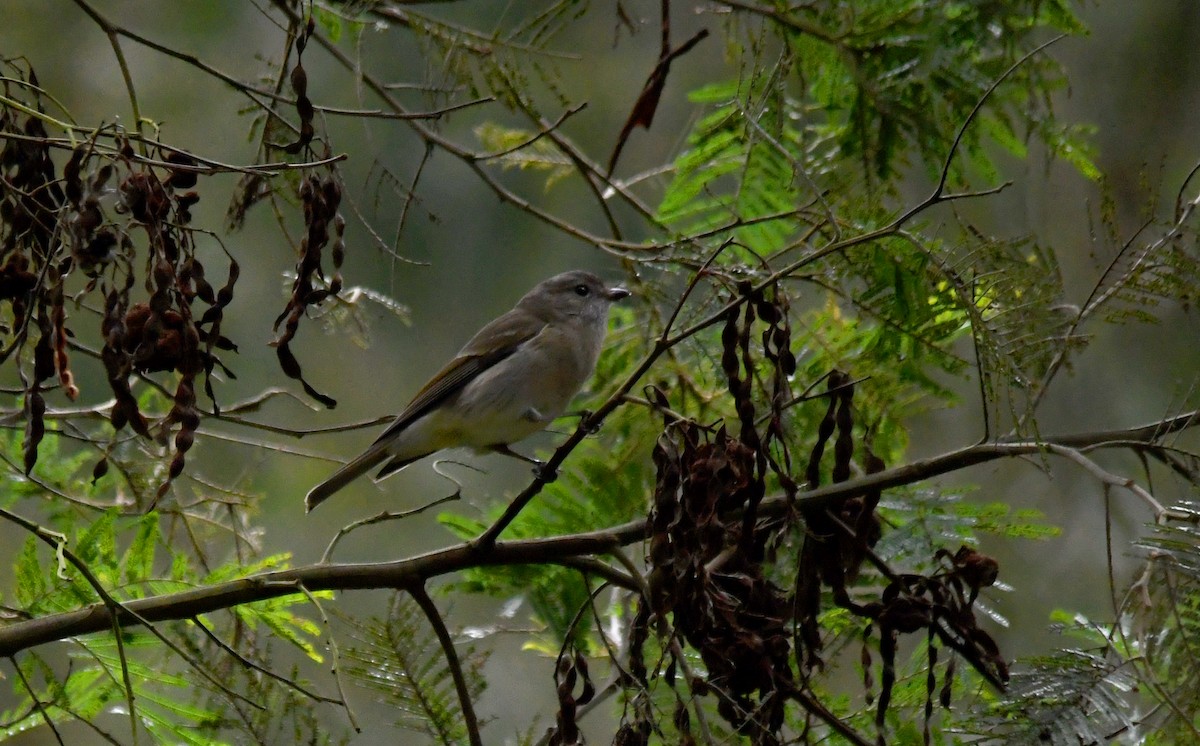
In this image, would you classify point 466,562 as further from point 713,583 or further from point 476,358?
point 476,358

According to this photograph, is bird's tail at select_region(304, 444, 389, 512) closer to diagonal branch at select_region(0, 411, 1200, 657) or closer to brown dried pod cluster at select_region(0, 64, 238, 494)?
diagonal branch at select_region(0, 411, 1200, 657)

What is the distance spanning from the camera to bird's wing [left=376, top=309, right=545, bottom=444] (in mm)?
4699

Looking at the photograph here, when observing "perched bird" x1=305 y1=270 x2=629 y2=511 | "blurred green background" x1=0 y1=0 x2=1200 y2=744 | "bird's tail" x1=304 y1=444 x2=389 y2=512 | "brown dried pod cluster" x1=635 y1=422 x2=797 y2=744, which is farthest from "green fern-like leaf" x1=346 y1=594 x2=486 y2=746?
"blurred green background" x1=0 y1=0 x2=1200 y2=744

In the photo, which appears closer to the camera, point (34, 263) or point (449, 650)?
point (34, 263)

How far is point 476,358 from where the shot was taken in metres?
4.98

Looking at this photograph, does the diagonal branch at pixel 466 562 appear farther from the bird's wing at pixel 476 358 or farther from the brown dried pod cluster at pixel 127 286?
the bird's wing at pixel 476 358

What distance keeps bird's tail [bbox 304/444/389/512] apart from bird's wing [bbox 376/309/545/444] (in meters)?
0.11

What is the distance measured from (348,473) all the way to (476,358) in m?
0.83

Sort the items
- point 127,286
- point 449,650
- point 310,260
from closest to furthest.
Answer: point 127,286
point 310,260
point 449,650

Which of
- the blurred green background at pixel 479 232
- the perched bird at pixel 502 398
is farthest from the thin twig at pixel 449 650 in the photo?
the blurred green background at pixel 479 232

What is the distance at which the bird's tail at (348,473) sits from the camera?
4171 mm

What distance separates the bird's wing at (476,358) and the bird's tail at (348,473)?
0.37 ft

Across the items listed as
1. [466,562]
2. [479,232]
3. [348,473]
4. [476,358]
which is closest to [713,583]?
[466,562]

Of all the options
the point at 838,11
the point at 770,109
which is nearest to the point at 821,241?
the point at 770,109
